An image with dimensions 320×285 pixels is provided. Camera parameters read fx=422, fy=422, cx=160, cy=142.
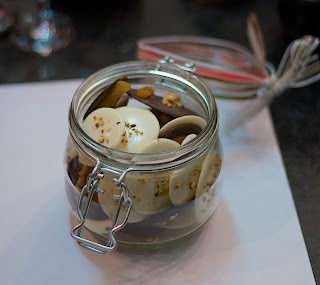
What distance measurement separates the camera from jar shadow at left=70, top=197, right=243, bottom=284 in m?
0.49

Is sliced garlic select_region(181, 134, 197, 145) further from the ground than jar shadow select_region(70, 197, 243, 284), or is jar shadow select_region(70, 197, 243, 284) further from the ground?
sliced garlic select_region(181, 134, 197, 145)

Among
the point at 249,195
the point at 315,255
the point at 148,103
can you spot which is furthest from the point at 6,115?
the point at 315,255

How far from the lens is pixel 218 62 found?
694mm

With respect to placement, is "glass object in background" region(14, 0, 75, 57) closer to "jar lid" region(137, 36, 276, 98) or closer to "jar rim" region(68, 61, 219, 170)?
"jar lid" region(137, 36, 276, 98)

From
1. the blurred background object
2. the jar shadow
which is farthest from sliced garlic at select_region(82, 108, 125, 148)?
the blurred background object

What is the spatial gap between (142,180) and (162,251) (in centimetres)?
13

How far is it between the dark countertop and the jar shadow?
0.13 meters

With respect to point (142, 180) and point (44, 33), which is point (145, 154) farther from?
point (44, 33)

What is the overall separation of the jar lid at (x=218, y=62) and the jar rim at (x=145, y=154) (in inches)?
3.3

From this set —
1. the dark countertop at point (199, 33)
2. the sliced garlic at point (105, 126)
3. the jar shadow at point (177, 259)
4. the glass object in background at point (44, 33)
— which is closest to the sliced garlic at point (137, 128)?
the sliced garlic at point (105, 126)

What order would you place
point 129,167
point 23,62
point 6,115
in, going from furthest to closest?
1. point 23,62
2. point 6,115
3. point 129,167

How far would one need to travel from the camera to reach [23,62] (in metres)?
0.81

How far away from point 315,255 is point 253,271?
0.30 ft

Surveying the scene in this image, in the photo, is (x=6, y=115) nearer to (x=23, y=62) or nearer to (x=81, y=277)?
(x=23, y=62)
